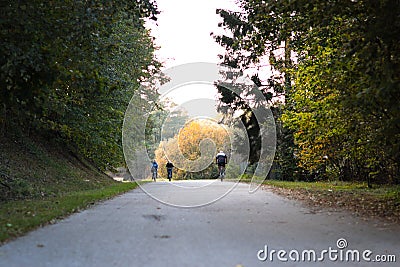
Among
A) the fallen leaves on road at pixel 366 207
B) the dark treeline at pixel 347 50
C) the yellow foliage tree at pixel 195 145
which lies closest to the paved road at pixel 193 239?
the fallen leaves on road at pixel 366 207

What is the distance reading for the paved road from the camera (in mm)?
5648

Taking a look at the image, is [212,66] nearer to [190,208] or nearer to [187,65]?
[187,65]

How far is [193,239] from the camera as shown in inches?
276

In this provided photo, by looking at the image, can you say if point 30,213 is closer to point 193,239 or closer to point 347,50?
point 193,239

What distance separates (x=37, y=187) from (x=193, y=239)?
9.82 metres

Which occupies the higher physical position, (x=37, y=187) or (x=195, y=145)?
(x=195, y=145)

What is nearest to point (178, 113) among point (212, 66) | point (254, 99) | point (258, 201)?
point (212, 66)

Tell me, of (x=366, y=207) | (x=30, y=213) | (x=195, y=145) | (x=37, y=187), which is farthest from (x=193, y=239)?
(x=195, y=145)

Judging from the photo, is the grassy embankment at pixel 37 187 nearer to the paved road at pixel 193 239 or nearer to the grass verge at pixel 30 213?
the grass verge at pixel 30 213

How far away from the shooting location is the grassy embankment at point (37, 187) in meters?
8.76

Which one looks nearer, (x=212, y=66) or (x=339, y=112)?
(x=339, y=112)

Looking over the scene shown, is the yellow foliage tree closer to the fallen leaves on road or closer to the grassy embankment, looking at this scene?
the grassy embankment

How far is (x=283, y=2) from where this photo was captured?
364 inches

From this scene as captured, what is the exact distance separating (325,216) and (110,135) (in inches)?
650
